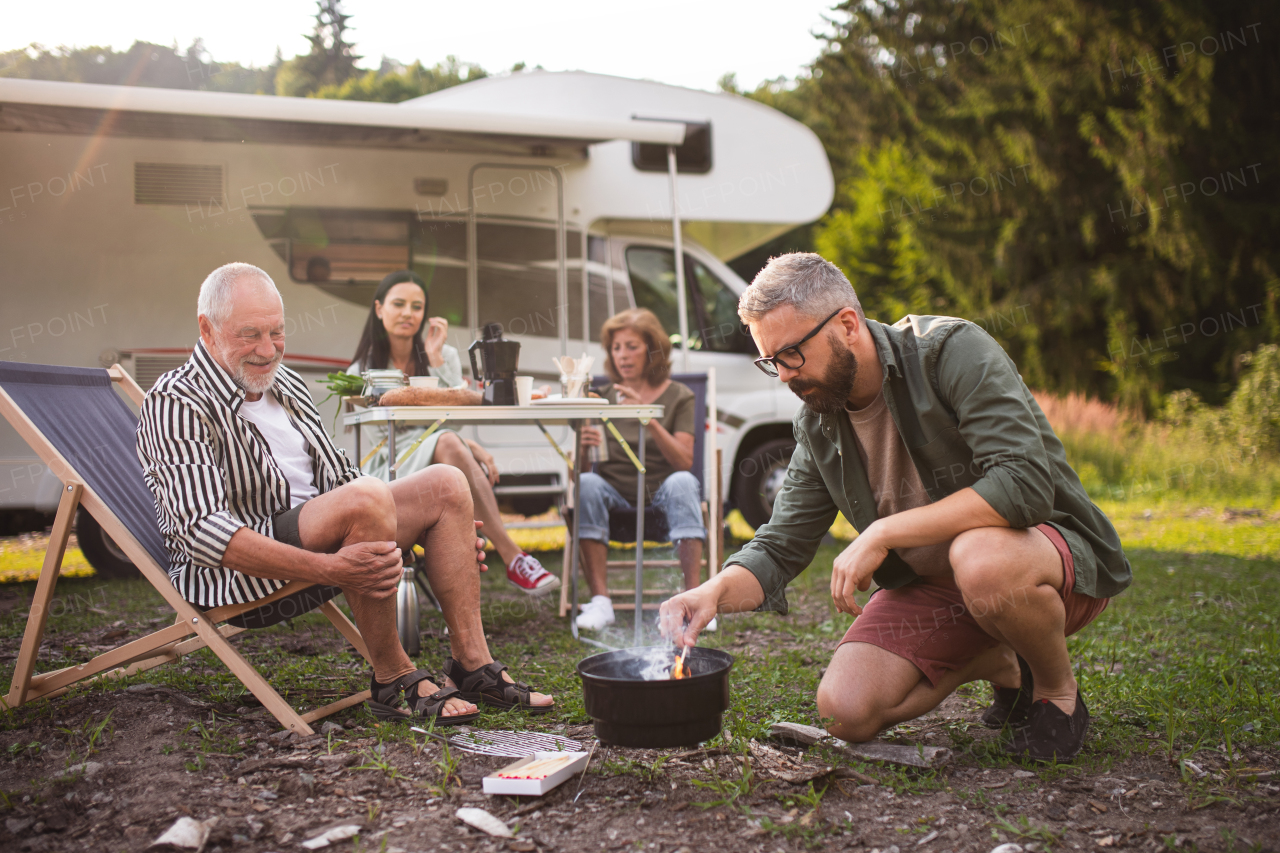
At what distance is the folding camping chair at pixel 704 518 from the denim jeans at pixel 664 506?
0.05 metres

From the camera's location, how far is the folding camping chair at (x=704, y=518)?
4.02 metres

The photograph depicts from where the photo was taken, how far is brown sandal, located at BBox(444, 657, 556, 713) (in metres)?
2.47

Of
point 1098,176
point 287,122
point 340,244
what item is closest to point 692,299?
point 340,244

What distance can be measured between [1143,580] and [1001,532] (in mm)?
3210

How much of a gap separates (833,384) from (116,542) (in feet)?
6.08

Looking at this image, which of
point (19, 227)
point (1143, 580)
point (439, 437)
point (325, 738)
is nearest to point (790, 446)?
point (1143, 580)

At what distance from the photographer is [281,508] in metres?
2.37

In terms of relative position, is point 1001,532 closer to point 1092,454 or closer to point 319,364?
point 319,364

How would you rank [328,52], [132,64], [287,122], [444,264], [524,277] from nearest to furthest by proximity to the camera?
[287,122]
[444,264]
[524,277]
[132,64]
[328,52]

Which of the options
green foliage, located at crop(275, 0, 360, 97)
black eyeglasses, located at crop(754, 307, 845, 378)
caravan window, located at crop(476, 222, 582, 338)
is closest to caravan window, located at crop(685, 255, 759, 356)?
caravan window, located at crop(476, 222, 582, 338)

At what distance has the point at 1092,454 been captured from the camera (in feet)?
30.7

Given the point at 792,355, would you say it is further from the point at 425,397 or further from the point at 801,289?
the point at 425,397

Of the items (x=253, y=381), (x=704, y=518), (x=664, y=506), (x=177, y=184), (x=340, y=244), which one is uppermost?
(x=177, y=184)

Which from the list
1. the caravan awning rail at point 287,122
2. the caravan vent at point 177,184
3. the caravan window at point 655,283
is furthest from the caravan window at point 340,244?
the caravan window at point 655,283
